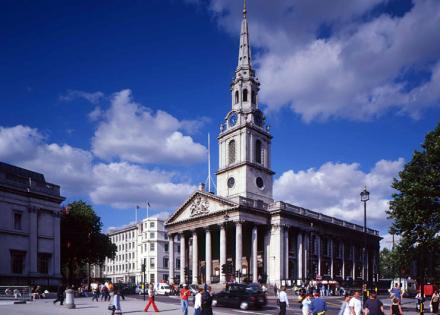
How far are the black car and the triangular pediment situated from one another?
26.8 m

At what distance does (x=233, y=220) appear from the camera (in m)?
60.9

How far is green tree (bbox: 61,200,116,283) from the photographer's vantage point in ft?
211

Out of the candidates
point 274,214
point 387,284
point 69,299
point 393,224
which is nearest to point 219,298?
point 69,299

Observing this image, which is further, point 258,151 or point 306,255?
point 258,151

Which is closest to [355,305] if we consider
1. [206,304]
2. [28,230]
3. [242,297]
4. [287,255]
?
[206,304]

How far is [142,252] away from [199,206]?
49202 mm

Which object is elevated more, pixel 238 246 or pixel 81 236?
pixel 81 236

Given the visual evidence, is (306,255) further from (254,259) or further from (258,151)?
(258,151)

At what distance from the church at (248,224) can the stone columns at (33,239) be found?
66.6ft

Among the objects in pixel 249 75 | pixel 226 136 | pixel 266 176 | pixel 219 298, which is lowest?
pixel 219 298

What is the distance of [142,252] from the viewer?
11106 centimetres

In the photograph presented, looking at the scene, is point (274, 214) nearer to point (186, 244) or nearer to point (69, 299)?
point (186, 244)

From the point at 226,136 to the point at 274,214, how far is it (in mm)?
14937

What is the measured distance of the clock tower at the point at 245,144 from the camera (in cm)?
6775
